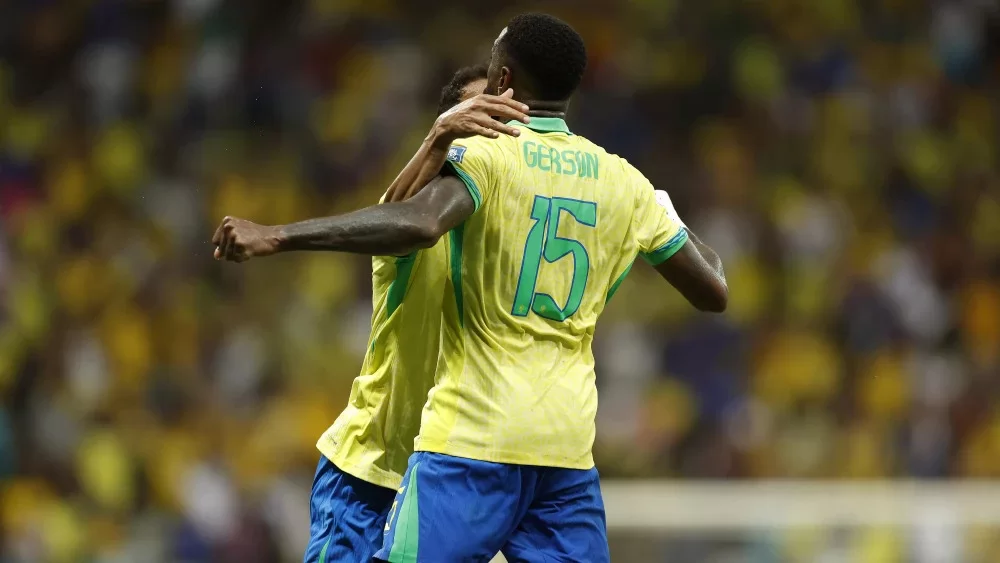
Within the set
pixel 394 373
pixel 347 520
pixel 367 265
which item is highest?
pixel 394 373

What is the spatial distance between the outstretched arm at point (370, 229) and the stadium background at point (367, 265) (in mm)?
4546

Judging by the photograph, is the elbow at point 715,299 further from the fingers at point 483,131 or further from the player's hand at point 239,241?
the player's hand at point 239,241

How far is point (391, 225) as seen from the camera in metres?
3.54

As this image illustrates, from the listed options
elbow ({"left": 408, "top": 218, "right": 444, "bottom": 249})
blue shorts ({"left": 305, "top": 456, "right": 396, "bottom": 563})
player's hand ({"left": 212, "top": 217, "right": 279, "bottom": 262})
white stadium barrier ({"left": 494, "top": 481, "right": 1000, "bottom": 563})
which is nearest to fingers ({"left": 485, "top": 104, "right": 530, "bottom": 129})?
elbow ({"left": 408, "top": 218, "right": 444, "bottom": 249})

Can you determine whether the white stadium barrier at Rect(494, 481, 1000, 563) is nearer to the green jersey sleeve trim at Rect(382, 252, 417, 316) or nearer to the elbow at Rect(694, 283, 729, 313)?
the elbow at Rect(694, 283, 729, 313)

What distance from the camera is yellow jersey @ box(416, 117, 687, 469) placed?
3758 mm

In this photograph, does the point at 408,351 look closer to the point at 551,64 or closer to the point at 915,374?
the point at 551,64

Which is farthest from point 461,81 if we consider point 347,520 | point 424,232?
point 347,520

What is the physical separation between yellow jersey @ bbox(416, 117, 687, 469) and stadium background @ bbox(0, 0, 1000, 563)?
4.14m

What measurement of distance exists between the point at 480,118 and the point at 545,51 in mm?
328

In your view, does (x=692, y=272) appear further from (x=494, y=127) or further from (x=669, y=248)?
(x=494, y=127)

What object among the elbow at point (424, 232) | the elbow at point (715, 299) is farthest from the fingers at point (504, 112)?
the elbow at point (715, 299)

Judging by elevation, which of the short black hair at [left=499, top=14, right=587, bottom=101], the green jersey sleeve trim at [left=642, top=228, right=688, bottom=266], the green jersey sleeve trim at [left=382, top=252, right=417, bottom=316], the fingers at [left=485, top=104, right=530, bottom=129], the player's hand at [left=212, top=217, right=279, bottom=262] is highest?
the short black hair at [left=499, top=14, right=587, bottom=101]

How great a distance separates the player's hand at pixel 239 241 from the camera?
129 inches
